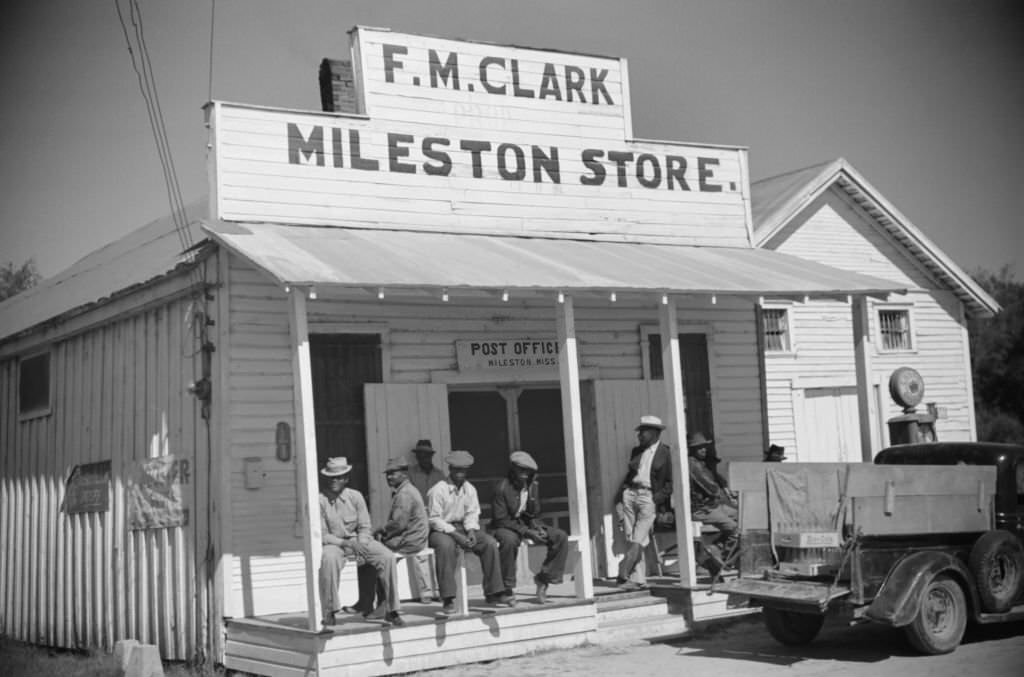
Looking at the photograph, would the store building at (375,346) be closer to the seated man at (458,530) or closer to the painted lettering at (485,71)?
the painted lettering at (485,71)

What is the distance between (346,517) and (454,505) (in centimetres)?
110

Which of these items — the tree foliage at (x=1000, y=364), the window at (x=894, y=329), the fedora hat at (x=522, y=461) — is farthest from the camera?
the tree foliage at (x=1000, y=364)

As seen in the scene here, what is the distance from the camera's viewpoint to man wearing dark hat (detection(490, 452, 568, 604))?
39.1 ft

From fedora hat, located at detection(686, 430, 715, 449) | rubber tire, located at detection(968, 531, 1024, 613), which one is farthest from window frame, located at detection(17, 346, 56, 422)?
rubber tire, located at detection(968, 531, 1024, 613)

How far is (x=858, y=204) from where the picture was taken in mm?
25562

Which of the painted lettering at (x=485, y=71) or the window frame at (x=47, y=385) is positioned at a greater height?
the painted lettering at (x=485, y=71)

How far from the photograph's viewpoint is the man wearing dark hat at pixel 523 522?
469 inches

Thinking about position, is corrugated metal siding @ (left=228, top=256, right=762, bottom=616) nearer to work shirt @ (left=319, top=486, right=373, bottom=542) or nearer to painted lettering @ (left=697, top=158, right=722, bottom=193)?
work shirt @ (left=319, top=486, right=373, bottom=542)

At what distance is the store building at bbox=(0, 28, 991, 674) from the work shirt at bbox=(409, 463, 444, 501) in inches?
11.1

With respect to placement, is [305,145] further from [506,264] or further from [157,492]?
[157,492]

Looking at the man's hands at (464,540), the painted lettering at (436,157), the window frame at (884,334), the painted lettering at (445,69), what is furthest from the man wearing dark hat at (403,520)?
the window frame at (884,334)

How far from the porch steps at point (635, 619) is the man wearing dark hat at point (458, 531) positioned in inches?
49.0

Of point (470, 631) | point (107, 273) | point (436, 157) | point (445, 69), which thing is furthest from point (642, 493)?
point (107, 273)

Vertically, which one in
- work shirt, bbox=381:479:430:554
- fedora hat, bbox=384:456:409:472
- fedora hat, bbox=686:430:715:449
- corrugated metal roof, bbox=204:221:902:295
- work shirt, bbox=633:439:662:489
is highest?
corrugated metal roof, bbox=204:221:902:295
